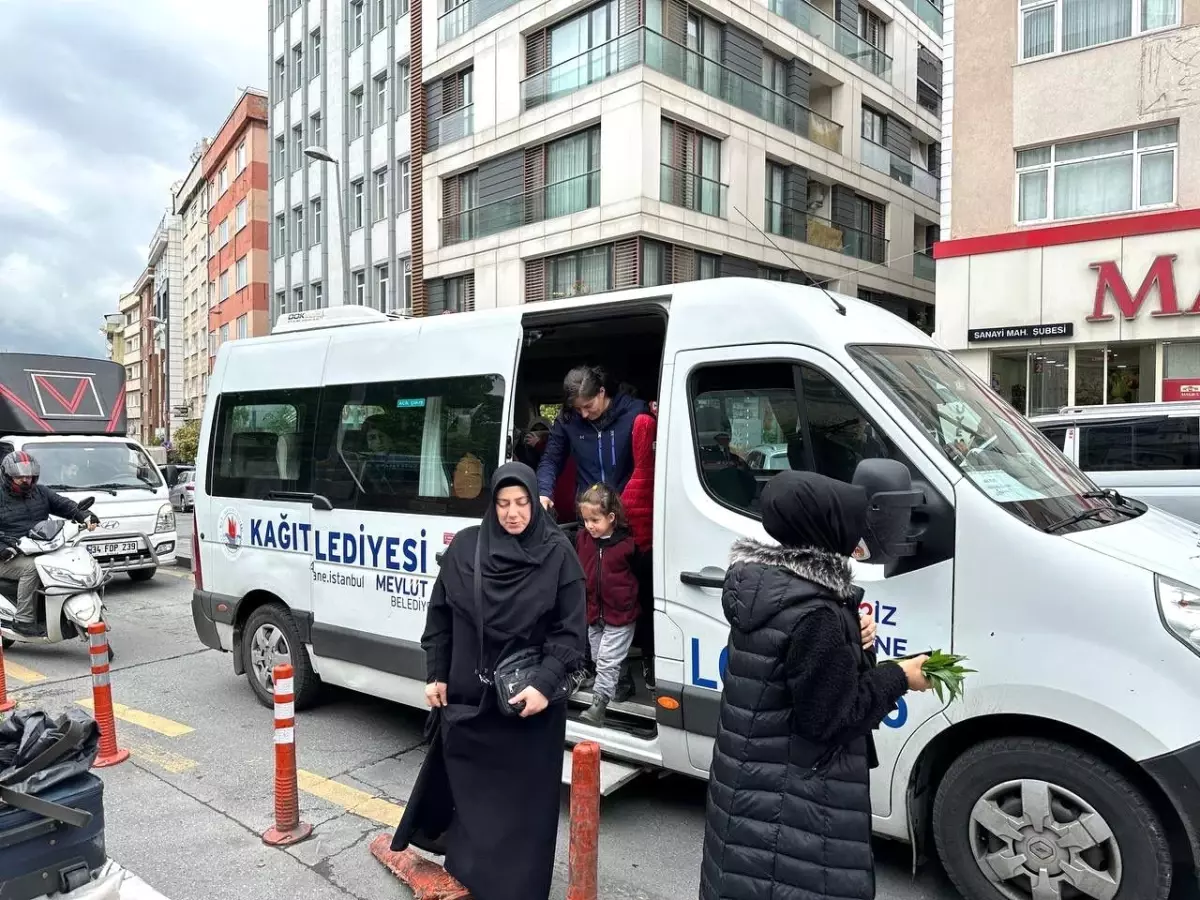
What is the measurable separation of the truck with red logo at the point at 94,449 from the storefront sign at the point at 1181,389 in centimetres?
1539

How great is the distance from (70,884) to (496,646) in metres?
1.73

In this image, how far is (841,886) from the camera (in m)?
2.18

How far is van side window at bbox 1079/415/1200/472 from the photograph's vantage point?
8.09 meters

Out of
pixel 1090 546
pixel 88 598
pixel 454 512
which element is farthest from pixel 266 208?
pixel 1090 546

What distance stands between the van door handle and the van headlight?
1590 mm

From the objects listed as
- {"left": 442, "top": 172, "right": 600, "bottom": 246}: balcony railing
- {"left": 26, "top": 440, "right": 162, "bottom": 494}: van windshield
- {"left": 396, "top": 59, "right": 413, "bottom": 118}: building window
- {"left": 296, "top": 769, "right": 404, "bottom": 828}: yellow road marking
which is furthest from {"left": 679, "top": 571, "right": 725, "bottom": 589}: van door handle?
{"left": 396, "top": 59, "right": 413, "bottom": 118}: building window

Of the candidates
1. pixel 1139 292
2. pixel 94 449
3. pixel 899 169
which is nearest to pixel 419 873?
pixel 94 449

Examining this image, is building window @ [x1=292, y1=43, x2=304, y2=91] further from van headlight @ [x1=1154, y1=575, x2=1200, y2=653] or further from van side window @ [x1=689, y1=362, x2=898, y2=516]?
van headlight @ [x1=1154, y1=575, x2=1200, y2=653]

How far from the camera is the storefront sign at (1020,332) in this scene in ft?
50.3

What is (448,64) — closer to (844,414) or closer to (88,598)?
(88,598)

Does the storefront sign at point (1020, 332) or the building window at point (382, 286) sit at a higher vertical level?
the building window at point (382, 286)

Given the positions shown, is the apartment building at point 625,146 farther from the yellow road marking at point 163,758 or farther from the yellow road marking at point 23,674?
the yellow road marking at point 163,758

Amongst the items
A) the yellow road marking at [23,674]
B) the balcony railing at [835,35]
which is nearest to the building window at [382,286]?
the balcony railing at [835,35]

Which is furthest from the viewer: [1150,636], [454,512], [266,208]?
[266,208]
